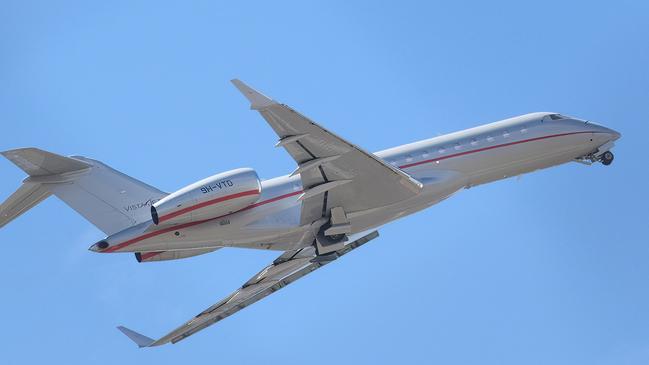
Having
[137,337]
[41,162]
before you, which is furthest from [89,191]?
[137,337]

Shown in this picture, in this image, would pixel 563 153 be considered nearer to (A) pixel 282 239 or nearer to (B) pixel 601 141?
(B) pixel 601 141

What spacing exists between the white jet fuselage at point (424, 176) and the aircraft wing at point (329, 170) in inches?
23.2

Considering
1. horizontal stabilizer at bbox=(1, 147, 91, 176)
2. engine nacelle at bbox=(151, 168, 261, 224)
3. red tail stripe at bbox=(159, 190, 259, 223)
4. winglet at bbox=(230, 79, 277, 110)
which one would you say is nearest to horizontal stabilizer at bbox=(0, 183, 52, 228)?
horizontal stabilizer at bbox=(1, 147, 91, 176)

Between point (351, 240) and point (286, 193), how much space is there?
301 cm

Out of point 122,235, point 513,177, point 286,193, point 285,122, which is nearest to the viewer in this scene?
point 285,122

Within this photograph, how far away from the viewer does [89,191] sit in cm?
3011

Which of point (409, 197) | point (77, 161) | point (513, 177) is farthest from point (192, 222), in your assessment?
point (513, 177)

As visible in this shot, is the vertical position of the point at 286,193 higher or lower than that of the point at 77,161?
lower

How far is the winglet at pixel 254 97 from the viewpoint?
24844 millimetres

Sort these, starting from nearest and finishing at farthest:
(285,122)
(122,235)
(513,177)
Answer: (285,122)
(122,235)
(513,177)

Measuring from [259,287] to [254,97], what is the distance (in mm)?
10826

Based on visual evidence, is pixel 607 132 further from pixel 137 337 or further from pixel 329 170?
pixel 137 337

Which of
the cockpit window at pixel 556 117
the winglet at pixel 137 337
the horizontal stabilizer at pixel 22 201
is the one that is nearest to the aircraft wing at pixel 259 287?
the winglet at pixel 137 337

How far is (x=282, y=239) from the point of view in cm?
3180
